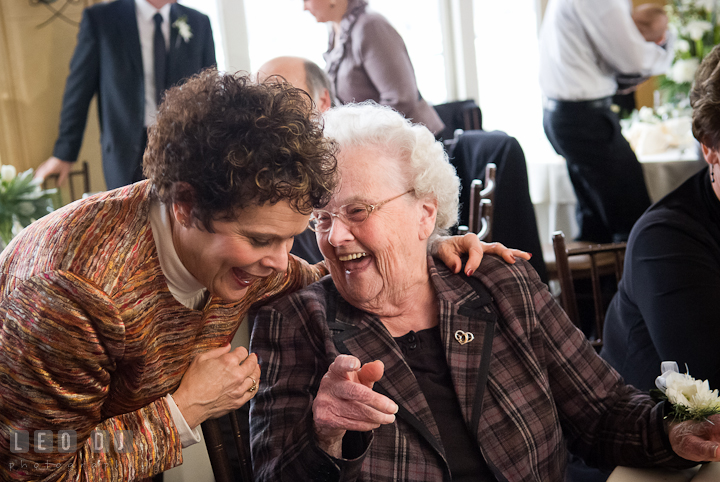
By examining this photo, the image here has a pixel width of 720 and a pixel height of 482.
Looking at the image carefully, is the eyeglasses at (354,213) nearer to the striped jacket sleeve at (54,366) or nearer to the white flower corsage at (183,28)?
the striped jacket sleeve at (54,366)

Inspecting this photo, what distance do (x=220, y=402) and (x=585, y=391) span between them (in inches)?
32.3

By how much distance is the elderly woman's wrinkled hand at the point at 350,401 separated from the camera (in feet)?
3.53

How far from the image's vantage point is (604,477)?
154cm

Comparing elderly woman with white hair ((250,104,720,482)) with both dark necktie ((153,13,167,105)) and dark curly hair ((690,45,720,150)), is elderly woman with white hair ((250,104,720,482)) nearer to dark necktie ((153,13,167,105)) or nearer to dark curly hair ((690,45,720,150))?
dark curly hair ((690,45,720,150))

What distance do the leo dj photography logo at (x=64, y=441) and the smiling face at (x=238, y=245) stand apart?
0.33 m

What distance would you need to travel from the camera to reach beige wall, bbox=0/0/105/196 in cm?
388

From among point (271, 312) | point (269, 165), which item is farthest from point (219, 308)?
point (269, 165)

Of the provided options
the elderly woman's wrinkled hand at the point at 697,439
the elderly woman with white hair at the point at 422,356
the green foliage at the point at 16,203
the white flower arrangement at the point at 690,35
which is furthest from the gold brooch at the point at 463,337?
the white flower arrangement at the point at 690,35

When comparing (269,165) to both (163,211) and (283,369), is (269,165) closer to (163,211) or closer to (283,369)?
(163,211)

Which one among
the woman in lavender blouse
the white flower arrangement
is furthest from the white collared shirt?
the white flower arrangement

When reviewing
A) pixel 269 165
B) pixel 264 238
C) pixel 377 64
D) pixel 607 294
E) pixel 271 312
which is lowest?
pixel 607 294

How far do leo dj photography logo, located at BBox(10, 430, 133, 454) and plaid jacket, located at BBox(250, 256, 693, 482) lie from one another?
0.94ft

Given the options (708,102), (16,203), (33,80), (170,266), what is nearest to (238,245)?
(170,266)

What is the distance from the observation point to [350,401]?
1.10 m
